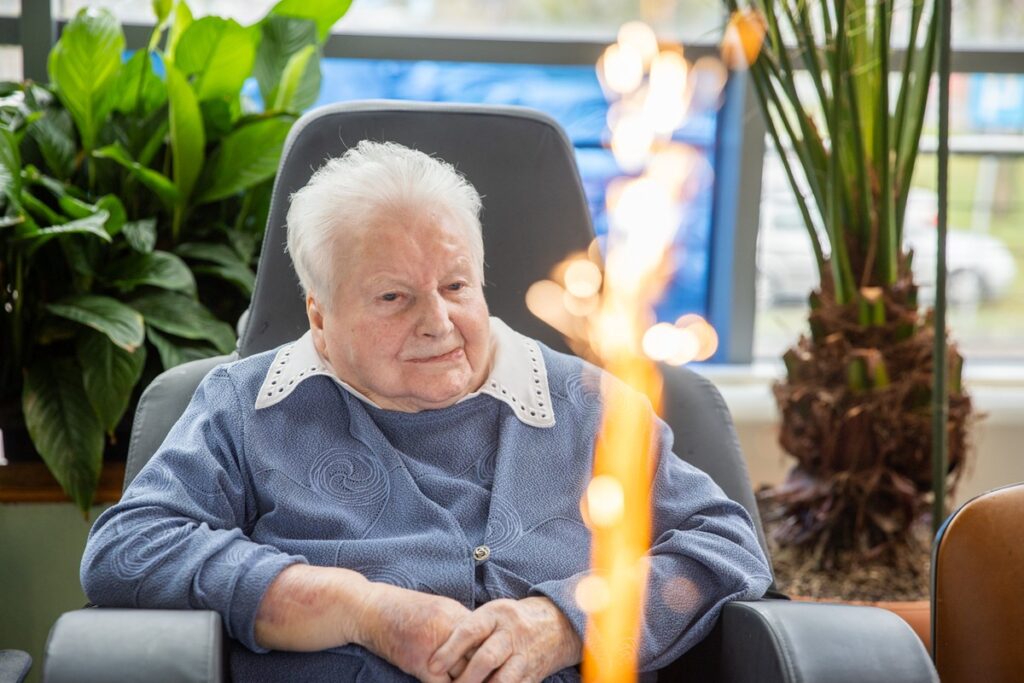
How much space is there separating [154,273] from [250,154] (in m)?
0.30

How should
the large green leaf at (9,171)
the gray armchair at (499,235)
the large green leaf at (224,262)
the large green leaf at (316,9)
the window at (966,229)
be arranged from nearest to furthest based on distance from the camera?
the gray armchair at (499,235) < the large green leaf at (9,171) < the large green leaf at (224,262) < the large green leaf at (316,9) < the window at (966,229)

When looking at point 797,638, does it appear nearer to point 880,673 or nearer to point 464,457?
point 880,673

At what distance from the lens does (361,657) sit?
1.26m

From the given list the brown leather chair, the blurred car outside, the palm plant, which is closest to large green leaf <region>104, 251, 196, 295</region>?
the palm plant

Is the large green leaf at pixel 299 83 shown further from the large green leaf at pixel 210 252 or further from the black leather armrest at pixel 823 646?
the black leather armrest at pixel 823 646

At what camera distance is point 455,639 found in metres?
1.22

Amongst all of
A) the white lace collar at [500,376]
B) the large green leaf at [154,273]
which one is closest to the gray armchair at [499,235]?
the white lace collar at [500,376]

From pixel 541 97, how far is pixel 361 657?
1.79 meters

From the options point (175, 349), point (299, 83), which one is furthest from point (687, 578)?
point (299, 83)

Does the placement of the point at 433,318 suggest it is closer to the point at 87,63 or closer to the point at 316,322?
the point at 316,322

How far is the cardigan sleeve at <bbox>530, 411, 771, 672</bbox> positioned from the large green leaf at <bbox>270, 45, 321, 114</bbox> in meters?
1.21

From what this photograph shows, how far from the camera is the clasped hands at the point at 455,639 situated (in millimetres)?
1213

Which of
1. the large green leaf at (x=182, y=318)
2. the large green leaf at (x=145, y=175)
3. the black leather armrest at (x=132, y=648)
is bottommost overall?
the black leather armrest at (x=132, y=648)

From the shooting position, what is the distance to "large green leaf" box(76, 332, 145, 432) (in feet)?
6.18
